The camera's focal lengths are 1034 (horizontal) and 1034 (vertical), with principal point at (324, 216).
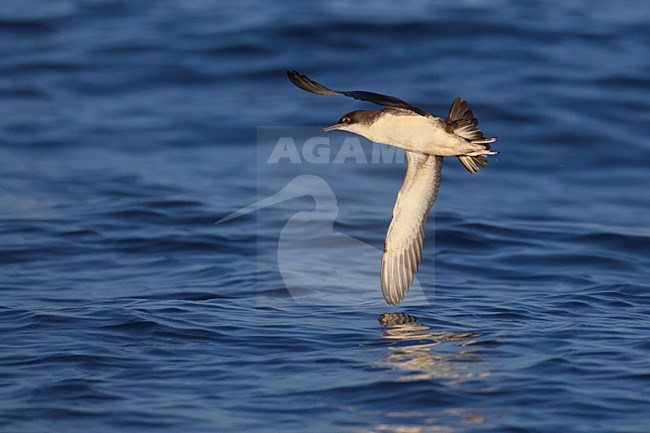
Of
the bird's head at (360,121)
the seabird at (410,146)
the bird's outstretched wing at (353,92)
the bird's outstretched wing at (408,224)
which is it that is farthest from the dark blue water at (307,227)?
the bird's outstretched wing at (353,92)

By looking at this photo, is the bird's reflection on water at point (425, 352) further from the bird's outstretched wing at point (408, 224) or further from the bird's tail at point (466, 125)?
the bird's tail at point (466, 125)

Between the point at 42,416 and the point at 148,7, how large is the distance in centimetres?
1246

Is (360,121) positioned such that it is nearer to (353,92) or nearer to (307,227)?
(353,92)

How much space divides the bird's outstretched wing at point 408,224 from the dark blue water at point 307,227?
0.97ft

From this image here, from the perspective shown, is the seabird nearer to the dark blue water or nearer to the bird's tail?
the bird's tail

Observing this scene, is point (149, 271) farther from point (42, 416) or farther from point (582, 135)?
point (582, 135)

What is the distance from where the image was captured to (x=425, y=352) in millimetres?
7008

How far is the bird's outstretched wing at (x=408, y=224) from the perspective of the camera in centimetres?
794

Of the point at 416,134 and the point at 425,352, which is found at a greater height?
the point at 416,134

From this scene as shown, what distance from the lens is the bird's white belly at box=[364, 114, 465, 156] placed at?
7.10 m

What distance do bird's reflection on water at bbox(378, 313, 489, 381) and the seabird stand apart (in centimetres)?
32

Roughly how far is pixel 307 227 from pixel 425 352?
4.03 meters

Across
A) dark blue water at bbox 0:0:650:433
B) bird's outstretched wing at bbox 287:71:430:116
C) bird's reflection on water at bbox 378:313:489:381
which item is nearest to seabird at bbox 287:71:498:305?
bird's outstretched wing at bbox 287:71:430:116

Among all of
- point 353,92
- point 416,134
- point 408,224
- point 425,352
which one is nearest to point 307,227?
point 408,224
